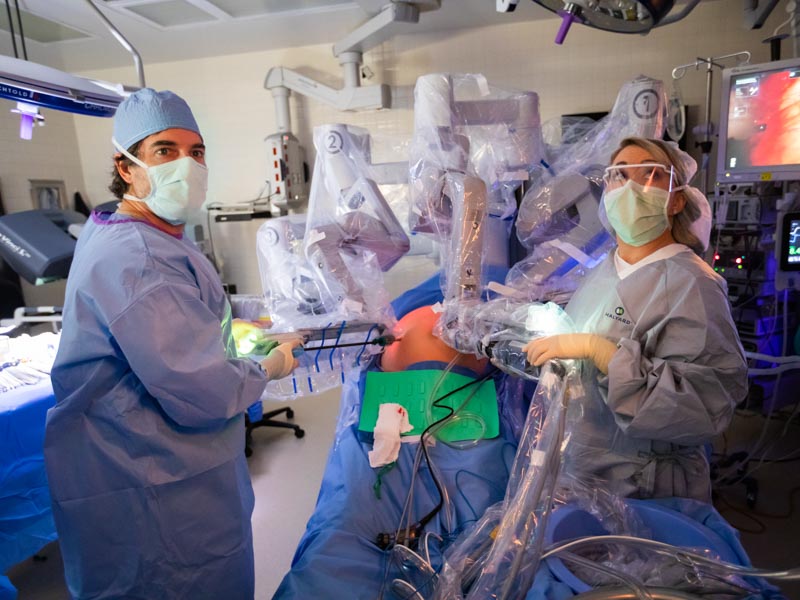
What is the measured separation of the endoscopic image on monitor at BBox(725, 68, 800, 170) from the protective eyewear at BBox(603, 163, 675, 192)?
1.78 metres

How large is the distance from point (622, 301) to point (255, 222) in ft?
14.2

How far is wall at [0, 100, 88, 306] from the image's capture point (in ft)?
15.3

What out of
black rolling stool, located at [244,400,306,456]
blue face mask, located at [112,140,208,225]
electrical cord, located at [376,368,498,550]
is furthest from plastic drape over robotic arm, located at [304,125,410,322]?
black rolling stool, located at [244,400,306,456]

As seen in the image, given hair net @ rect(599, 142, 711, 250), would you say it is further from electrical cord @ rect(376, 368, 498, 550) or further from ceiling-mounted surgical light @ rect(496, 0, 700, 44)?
electrical cord @ rect(376, 368, 498, 550)

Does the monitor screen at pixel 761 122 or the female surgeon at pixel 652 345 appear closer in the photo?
the female surgeon at pixel 652 345

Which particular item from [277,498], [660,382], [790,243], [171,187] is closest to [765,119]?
[790,243]

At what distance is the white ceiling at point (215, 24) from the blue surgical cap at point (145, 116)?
2798mm

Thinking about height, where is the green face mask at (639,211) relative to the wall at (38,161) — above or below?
below

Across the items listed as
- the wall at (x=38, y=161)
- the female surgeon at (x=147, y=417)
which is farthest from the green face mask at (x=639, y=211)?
the wall at (x=38, y=161)

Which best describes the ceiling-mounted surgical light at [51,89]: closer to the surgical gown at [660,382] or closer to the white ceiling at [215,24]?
the white ceiling at [215,24]

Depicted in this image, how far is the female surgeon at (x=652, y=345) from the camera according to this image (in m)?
1.20

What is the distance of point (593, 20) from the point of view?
1.23 m

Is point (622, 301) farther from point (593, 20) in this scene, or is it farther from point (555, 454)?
point (593, 20)

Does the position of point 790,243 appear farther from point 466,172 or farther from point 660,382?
point 660,382
